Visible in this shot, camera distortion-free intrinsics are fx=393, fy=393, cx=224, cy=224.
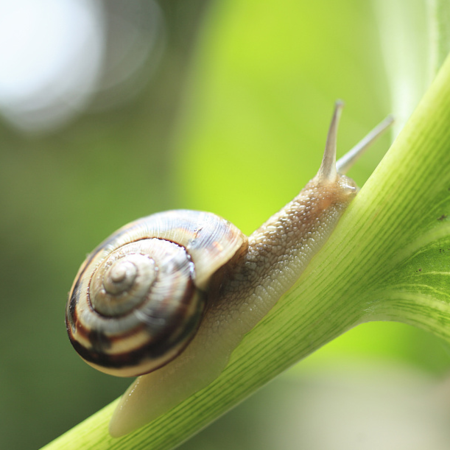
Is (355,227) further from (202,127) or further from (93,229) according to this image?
(93,229)

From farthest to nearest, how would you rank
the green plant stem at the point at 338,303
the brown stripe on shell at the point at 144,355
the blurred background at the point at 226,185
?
the blurred background at the point at 226,185
the brown stripe on shell at the point at 144,355
the green plant stem at the point at 338,303

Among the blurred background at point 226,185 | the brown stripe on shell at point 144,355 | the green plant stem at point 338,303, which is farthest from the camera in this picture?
the blurred background at point 226,185

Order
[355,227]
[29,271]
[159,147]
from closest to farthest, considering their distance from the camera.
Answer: [355,227] → [29,271] → [159,147]

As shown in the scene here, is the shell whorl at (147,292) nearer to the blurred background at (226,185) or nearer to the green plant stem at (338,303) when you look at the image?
the green plant stem at (338,303)

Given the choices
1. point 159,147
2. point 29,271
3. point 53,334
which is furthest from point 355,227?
point 159,147

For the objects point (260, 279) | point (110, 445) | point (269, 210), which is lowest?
point (110, 445)

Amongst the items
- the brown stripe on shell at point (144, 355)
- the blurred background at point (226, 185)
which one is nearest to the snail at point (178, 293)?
the brown stripe on shell at point (144, 355)

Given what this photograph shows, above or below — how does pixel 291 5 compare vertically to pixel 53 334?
above
